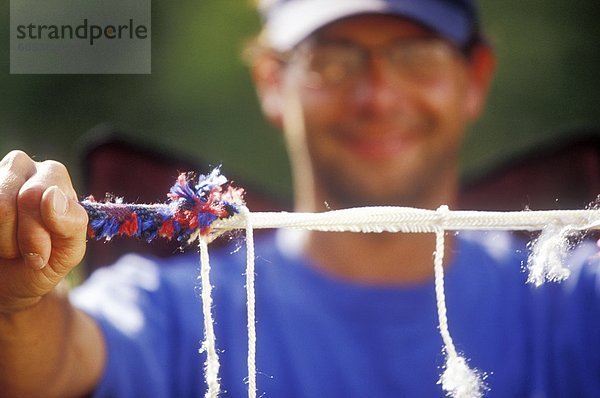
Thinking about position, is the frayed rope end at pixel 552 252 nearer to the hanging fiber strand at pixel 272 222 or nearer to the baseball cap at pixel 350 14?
the hanging fiber strand at pixel 272 222

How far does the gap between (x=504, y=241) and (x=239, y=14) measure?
0.67 metres

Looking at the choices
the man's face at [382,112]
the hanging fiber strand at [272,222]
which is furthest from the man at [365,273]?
the hanging fiber strand at [272,222]

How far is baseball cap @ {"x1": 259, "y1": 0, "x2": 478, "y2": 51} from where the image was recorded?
3.66ft

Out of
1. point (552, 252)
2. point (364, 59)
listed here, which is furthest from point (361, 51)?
point (552, 252)

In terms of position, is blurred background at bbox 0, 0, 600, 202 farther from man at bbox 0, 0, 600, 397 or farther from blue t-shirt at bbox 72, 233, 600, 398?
blue t-shirt at bbox 72, 233, 600, 398

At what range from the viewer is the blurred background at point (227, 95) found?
44.7 inches

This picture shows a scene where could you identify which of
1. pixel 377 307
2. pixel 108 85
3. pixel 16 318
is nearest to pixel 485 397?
pixel 377 307

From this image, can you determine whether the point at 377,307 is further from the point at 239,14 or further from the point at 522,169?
the point at 239,14

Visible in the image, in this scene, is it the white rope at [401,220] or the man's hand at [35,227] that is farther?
the white rope at [401,220]

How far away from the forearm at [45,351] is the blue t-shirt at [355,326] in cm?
18

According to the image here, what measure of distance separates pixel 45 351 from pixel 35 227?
27cm

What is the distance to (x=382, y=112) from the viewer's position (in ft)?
3.79

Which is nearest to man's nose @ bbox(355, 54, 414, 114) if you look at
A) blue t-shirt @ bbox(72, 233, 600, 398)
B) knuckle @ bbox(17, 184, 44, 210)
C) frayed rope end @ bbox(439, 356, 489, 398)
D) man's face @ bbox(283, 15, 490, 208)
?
man's face @ bbox(283, 15, 490, 208)

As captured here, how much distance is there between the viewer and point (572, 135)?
1.14 metres
